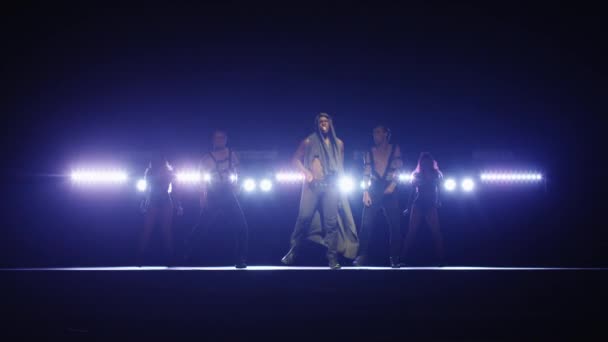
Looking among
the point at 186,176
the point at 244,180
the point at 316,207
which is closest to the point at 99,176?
the point at 186,176

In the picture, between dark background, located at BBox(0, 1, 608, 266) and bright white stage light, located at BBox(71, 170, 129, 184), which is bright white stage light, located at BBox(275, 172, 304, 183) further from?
bright white stage light, located at BBox(71, 170, 129, 184)

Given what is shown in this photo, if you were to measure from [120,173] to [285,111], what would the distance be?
3.72m

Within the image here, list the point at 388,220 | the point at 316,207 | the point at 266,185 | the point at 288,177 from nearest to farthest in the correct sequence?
the point at 316,207, the point at 388,220, the point at 266,185, the point at 288,177

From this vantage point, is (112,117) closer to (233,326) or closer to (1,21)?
(1,21)

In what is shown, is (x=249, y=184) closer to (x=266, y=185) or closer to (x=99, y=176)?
(x=266, y=185)

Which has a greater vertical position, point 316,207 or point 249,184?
point 249,184

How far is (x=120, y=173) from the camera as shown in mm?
9219

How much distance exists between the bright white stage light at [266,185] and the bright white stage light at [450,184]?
11.6 ft

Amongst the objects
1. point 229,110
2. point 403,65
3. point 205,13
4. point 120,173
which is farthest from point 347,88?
point 120,173

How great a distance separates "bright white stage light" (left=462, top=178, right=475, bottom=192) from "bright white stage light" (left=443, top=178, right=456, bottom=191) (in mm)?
204

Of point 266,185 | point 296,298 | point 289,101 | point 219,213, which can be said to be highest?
point 289,101

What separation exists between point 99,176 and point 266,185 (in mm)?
3382

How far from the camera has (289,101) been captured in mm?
10234

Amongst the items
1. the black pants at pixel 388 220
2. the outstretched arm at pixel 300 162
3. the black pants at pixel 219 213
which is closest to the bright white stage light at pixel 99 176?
the black pants at pixel 219 213
